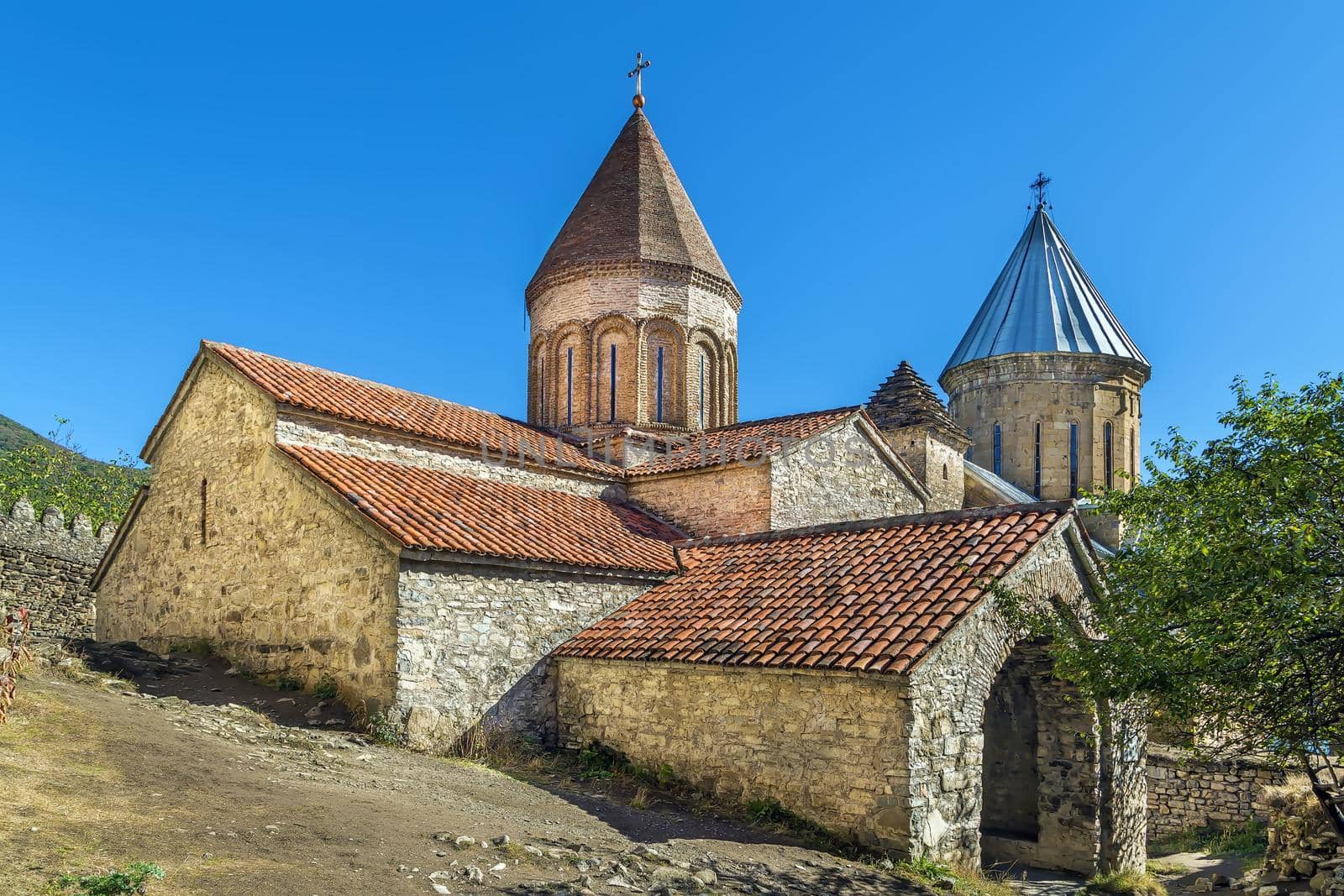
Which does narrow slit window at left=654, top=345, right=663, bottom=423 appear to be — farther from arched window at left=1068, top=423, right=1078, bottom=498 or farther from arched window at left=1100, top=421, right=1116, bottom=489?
arched window at left=1100, top=421, right=1116, bottom=489

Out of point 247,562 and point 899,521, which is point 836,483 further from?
point 247,562

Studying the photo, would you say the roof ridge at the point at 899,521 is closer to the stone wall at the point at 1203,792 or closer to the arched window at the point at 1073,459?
the stone wall at the point at 1203,792

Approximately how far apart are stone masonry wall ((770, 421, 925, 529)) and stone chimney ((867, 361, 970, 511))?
4016mm

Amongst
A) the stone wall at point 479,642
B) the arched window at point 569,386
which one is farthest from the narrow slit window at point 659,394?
the stone wall at point 479,642

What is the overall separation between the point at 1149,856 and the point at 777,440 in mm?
7732

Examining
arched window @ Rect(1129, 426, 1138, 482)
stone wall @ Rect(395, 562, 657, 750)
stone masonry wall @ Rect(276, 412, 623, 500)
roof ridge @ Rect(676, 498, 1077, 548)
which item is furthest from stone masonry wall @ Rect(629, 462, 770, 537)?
arched window @ Rect(1129, 426, 1138, 482)

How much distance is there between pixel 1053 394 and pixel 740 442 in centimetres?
1576

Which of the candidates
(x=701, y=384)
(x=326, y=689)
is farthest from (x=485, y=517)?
(x=701, y=384)

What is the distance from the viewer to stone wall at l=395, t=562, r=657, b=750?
1001 centimetres

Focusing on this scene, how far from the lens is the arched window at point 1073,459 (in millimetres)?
27406

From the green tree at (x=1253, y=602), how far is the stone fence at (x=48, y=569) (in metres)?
19.0

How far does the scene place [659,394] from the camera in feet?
58.4

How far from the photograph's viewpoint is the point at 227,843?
586 cm

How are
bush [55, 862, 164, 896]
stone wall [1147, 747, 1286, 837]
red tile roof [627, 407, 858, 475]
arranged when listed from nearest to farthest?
bush [55, 862, 164, 896], stone wall [1147, 747, 1286, 837], red tile roof [627, 407, 858, 475]
